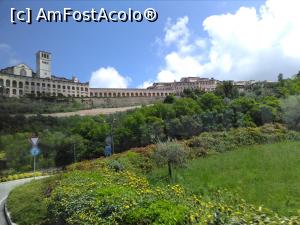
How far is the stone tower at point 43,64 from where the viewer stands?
130750 mm

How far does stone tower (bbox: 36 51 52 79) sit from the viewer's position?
429 ft

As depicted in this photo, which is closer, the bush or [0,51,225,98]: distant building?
the bush

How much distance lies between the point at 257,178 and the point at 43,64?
12807 cm

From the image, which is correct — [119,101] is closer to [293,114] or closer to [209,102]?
[209,102]

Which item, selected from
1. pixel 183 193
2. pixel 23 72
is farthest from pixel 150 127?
pixel 23 72

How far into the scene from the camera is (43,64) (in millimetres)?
133625

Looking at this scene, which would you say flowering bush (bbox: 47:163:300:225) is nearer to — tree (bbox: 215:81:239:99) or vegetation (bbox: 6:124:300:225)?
vegetation (bbox: 6:124:300:225)

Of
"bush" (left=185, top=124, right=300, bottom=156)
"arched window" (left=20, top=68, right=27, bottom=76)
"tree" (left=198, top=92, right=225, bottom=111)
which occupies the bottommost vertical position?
"bush" (left=185, top=124, right=300, bottom=156)

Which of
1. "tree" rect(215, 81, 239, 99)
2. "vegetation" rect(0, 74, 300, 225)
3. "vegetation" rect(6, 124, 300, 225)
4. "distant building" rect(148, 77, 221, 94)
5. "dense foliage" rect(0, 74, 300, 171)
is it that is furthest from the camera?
"distant building" rect(148, 77, 221, 94)

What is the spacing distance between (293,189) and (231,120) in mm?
37398

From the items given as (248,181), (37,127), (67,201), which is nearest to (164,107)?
(37,127)

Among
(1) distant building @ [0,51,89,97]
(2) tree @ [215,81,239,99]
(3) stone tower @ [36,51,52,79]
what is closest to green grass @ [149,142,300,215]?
(2) tree @ [215,81,239,99]

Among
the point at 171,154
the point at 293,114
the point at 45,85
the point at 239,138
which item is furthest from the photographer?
the point at 45,85

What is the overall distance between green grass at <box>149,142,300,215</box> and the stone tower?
118688mm
